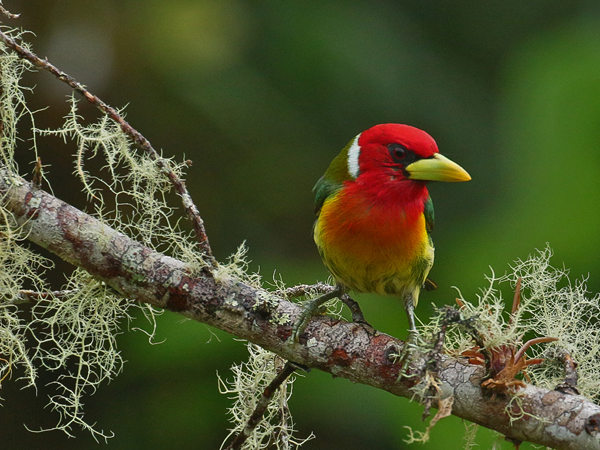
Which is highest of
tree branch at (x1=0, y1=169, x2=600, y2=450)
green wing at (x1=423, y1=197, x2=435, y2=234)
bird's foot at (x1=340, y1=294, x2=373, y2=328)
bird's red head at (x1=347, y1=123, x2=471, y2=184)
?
bird's red head at (x1=347, y1=123, x2=471, y2=184)

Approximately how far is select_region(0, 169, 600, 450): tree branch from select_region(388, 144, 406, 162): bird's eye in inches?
24.9

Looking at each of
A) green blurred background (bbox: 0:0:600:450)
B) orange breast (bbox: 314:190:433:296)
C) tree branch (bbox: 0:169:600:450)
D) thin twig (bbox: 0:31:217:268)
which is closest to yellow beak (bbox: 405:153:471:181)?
orange breast (bbox: 314:190:433:296)

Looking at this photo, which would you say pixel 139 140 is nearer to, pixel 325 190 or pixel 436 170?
pixel 325 190

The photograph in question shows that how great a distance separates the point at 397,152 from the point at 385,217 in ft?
0.77

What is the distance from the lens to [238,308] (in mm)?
1821

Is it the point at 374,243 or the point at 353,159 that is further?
the point at 353,159

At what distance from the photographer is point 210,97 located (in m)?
4.11

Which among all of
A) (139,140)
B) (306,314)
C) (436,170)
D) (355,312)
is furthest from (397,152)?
(139,140)

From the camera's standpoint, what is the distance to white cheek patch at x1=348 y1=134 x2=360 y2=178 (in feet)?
7.70

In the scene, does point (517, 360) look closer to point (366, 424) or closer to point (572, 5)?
point (366, 424)

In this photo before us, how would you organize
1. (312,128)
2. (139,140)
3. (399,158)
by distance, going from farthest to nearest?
(312,128) < (399,158) < (139,140)

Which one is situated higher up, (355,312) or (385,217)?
(385,217)

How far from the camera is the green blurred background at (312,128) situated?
2.97 meters

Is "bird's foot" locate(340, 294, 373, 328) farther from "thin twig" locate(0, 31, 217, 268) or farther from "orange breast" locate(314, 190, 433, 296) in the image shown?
"thin twig" locate(0, 31, 217, 268)
